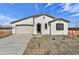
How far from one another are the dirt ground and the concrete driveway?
161mm

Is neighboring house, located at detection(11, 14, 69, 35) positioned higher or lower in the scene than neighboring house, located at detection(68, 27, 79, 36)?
higher

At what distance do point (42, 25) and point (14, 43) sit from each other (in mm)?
1047

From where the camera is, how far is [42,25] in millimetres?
8438

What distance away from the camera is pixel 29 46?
27.3 ft

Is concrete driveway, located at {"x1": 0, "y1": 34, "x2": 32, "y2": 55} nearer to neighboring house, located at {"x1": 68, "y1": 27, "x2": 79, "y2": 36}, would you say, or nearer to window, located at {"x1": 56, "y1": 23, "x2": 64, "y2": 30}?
window, located at {"x1": 56, "y1": 23, "x2": 64, "y2": 30}

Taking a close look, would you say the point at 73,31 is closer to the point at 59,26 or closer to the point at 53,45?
the point at 59,26

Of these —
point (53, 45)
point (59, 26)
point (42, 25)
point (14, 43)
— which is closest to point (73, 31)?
point (59, 26)

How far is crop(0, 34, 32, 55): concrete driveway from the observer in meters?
8.09

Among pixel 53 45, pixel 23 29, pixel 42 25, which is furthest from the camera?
pixel 23 29

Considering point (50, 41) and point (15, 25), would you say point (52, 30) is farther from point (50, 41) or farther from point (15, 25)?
point (15, 25)

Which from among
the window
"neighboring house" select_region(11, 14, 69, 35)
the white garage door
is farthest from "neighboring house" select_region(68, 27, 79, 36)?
the white garage door

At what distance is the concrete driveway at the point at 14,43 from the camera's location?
8086 mm

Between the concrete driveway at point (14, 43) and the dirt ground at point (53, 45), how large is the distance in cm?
16
